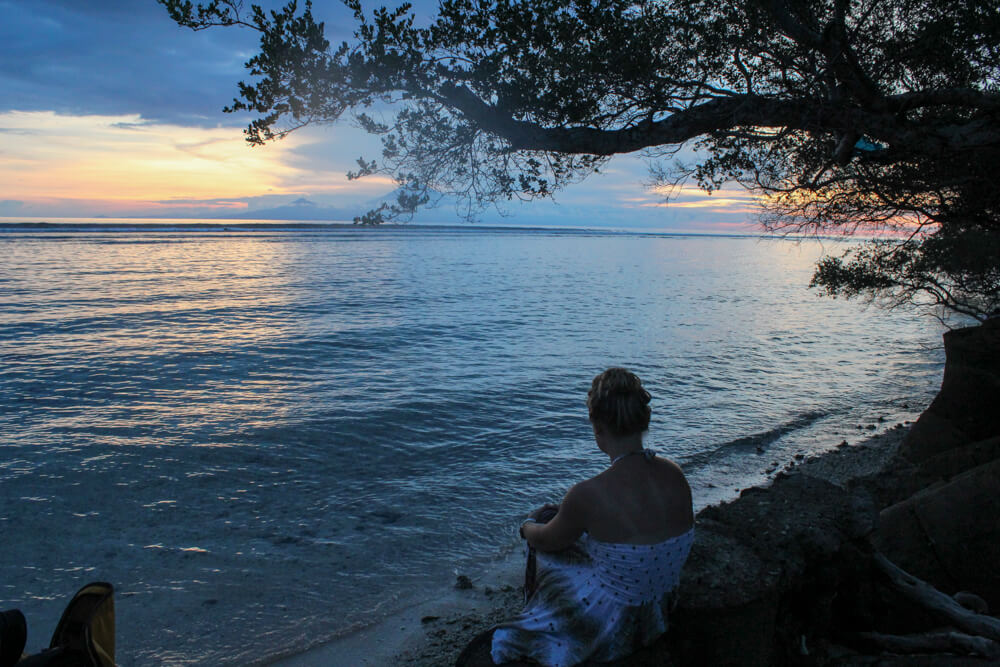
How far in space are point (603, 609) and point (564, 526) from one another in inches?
16.0

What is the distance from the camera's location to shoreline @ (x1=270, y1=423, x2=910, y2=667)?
14.0ft

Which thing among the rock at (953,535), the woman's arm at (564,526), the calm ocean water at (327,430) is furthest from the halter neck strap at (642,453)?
the calm ocean water at (327,430)

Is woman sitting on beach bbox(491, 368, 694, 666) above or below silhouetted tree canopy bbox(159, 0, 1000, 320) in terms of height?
below

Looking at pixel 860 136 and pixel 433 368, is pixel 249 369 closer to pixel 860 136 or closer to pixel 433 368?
pixel 433 368

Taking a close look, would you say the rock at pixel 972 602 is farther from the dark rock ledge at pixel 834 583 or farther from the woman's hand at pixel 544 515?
the woman's hand at pixel 544 515

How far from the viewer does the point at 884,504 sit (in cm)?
566

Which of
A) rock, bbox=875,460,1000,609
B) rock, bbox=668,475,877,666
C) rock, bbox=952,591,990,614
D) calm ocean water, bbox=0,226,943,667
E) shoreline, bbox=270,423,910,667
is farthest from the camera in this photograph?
calm ocean water, bbox=0,226,943,667

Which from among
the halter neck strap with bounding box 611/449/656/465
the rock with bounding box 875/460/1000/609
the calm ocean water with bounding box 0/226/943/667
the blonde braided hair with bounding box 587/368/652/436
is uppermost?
the blonde braided hair with bounding box 587/368/652/436

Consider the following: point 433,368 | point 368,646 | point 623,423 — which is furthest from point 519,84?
point 433,368

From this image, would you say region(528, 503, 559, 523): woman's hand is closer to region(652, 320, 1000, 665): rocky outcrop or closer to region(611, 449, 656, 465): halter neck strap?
region(611, 449, 656, 465): halter neck strap

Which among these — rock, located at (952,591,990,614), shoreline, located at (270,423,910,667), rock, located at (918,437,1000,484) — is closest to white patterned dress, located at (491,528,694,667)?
shoreline, located at (270,423,910,667)

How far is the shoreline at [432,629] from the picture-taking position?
4277 mm

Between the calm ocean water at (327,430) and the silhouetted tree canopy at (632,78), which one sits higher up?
the silhouetted tree canopy at (632,78)

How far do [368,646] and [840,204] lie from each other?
25.8 ft
